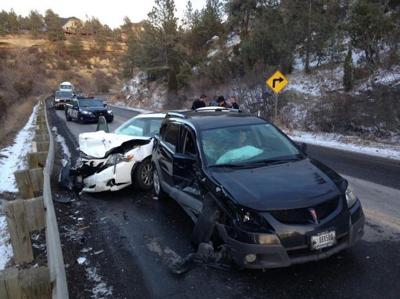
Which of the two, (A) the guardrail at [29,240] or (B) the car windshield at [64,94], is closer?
(A) the guardrail at [29,240]

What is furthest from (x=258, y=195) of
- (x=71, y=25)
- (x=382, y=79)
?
(x=71, y=25)

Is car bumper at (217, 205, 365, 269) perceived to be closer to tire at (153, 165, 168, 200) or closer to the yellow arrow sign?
tire at (153, 165, 168, 200)

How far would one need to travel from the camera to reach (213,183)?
495 centimetres

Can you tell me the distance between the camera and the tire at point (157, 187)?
24.6 feet

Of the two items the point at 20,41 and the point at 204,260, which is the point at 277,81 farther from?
the point at 20,41

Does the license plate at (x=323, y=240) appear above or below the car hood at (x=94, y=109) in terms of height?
above

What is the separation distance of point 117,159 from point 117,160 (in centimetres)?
4

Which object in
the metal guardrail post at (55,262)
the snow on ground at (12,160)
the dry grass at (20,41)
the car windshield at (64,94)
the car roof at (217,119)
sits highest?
the dry grass at (20,41)

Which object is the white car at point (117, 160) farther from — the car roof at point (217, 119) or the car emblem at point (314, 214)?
the car emblem at point (314, 214)

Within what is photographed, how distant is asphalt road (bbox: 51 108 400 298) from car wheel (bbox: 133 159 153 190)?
811mm

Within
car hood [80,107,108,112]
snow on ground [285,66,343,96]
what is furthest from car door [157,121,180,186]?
car hood [80,107,108,112]

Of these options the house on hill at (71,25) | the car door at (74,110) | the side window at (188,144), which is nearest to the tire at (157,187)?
the side window at (188,144)

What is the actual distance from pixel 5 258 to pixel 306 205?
14.1 ft

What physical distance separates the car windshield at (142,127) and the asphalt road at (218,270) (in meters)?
1.92
